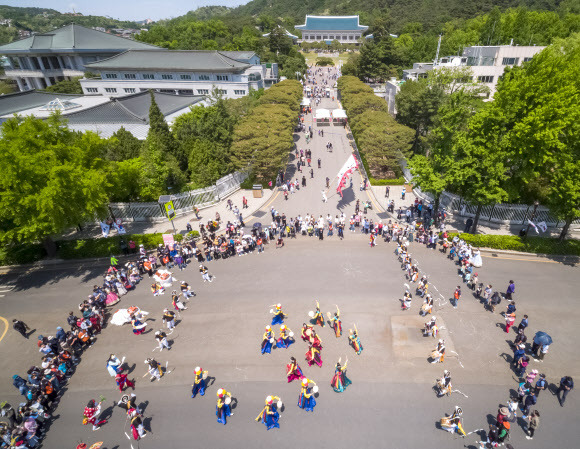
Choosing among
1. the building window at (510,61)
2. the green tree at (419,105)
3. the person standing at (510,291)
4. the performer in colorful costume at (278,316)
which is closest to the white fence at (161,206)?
the performer in colorful costume at (278,316)

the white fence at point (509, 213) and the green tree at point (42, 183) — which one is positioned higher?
the green tree at point (42, 183)

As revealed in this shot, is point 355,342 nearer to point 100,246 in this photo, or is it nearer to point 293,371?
point 293,371


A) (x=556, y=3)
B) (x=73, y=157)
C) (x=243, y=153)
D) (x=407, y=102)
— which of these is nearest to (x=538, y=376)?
(x=243, y=153)

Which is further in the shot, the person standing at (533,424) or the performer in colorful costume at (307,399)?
the performer in colorful costume at (307,399)

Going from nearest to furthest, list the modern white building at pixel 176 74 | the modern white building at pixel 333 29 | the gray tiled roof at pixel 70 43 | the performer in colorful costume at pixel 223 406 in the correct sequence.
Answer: the performer in colorful costume at pixel 223 406 → the modern white building at pixel 176 74 → the gray tiled roof at pixel 70 43 → the modern white building at pixel 333 29

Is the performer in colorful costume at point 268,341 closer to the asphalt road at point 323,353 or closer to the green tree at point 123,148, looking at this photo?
the asphalt road at point 323,353

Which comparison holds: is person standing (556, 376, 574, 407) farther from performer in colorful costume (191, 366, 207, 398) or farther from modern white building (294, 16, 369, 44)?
modern white building (294, 16, 369, 44)

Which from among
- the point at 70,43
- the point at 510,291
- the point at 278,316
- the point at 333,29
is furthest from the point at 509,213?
the point at 333,29
